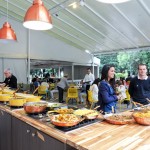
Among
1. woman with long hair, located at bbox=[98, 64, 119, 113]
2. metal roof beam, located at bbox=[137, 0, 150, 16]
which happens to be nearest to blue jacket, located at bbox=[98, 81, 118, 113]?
woman with long hair, located at bbox=[98, 64, 119, 113]

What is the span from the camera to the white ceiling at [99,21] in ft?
18.3

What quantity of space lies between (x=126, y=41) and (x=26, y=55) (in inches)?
187

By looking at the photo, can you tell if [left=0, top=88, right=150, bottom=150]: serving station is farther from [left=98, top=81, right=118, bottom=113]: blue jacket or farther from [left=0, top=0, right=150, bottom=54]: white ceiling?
[left=0, top=0, right=150, bottom=54]: white ceiling

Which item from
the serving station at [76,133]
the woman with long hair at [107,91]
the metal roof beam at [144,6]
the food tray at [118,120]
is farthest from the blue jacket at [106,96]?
the metal roof beam at [144,6]

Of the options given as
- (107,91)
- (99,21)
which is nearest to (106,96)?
(107,91)

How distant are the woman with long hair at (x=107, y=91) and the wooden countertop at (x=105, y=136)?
719 mm

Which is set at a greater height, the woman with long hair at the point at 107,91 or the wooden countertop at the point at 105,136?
the woman with long hair at the point at 107,91

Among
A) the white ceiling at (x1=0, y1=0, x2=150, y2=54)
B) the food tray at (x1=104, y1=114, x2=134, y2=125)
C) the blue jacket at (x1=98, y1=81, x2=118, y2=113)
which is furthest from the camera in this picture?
the white ceiling at (x1=0, y1=0, x2=150, y2=54)

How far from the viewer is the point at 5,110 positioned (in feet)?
7.95

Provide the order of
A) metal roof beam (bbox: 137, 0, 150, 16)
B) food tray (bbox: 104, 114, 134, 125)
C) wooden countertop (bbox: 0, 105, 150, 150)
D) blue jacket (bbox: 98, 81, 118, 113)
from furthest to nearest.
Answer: metal roof beam (bbox: 137, 0, 150, 16), blue jacket (bbox: 98, 81, 118, 113), food tray (bbox: 104, 114, 134, 125), wooden countertop (bbox: 0, 105, 150, 150)

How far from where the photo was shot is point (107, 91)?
2412 mm

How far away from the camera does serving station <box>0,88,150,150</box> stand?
1.27 metres

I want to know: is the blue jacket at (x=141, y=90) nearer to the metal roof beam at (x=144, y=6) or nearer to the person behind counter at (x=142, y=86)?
the person behind counter at (x=142, y=86)

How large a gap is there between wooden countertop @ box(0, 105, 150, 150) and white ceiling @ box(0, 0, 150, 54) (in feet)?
14.2
